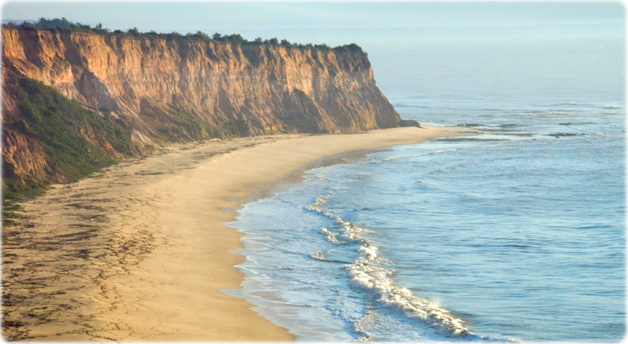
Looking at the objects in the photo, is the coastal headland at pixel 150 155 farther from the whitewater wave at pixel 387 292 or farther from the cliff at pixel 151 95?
the whitewater wave at pixel 387 292

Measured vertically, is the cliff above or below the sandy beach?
above

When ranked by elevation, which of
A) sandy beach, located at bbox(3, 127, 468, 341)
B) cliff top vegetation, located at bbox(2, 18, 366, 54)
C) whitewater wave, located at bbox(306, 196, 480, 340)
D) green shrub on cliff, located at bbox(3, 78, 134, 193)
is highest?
cliff top vegetation, located at bbox(2, 18, 366, 54)

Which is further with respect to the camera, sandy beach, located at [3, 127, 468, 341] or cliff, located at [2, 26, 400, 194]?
cliff, located at [2, 26, 400, 194]

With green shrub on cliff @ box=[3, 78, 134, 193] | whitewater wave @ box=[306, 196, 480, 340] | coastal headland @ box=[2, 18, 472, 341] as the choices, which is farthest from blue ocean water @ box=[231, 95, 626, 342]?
green shrub on cliff @ box=[3, 78, 134, 193]

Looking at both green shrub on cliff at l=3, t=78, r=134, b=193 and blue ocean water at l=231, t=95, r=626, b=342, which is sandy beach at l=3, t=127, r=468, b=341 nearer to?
blue ocean water at l=231, t=95, r=626, b=342

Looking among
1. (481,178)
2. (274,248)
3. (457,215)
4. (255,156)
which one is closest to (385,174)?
(481,178)

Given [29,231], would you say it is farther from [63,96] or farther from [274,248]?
[63,96]

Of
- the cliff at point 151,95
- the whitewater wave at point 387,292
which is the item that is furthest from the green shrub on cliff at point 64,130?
the whitewater wave at point 387,292
